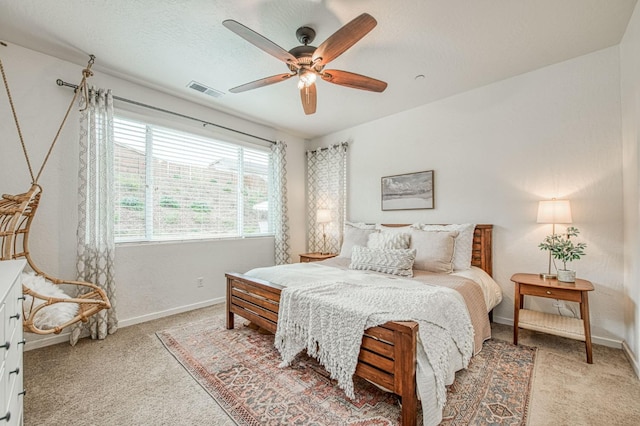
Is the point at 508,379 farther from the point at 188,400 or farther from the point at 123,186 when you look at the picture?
the point at 123,186

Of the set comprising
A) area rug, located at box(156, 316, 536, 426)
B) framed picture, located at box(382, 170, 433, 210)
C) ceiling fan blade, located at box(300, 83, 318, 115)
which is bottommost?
area rug, located at box(156, 316, 536, 426)

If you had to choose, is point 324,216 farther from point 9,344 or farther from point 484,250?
point 9,344

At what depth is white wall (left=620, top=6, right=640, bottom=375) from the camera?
2.08m

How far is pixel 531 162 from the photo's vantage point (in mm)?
2916

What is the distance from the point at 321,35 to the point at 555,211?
2572 mm

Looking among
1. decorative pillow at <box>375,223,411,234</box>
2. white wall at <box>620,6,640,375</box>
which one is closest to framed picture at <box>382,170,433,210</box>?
decorative pillow at <box>375,223,411,234</box>

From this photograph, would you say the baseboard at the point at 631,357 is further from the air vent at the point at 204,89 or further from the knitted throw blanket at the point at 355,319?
the air vent at the point at 204,89

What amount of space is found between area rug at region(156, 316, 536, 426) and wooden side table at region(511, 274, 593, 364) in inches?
9.4

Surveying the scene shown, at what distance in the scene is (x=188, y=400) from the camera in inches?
70.7

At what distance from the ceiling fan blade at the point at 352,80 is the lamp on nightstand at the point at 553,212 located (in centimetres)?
187

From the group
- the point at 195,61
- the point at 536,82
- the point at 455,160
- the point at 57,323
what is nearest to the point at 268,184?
the point at 195,61

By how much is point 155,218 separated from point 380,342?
9.59 ft

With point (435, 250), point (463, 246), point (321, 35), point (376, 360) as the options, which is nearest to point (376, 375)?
point (376, 360)

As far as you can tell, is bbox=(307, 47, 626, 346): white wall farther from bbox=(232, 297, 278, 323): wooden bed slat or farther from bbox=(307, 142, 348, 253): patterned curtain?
bbox=(232, 297, 278, 323): wooden bed slat
